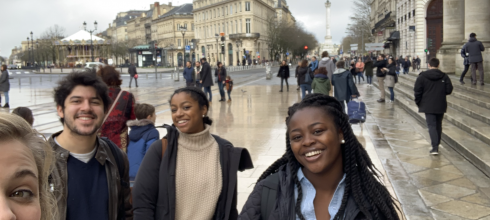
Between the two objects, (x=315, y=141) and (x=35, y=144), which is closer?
(x=35, y=144)

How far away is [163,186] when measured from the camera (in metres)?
3.05

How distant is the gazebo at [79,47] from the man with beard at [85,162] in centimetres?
7803

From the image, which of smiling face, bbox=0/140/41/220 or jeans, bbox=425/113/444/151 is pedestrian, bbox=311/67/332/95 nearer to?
jeans, bbox=425/113/444/151

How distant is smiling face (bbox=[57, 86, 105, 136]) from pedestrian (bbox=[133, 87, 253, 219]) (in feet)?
1.43

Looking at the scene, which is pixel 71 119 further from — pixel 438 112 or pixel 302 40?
pixel 302 40

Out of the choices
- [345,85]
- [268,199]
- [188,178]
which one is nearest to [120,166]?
[188,178]

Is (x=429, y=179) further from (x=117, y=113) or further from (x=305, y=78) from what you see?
(x=305, y=78)

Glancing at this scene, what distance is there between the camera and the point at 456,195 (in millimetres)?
5957

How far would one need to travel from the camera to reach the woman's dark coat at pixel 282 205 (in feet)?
6.33

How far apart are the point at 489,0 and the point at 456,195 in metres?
14.6

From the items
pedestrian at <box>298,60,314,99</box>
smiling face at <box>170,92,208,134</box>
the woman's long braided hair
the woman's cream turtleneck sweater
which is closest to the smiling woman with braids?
the woman's long braided hair

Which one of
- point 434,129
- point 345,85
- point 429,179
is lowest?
point 429,179

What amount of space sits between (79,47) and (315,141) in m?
89.9

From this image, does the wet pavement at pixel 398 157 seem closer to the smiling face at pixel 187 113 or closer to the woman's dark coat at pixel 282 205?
the smiling face at pixel 187 113
